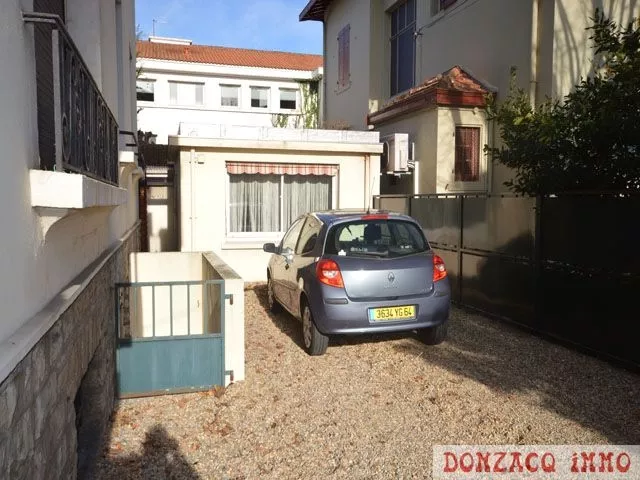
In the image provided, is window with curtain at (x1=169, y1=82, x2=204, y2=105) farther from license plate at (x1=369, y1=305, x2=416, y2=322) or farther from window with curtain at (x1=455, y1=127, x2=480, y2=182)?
license plate at (x1=369, y1=305, x2=416, y2=322)

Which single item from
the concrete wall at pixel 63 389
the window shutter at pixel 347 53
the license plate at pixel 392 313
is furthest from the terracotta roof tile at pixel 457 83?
the concrete wall at pixel 63 389

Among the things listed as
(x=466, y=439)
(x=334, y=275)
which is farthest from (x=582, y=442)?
(x=334, y=275)

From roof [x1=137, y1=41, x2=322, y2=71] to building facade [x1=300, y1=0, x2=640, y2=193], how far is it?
43.9 ft

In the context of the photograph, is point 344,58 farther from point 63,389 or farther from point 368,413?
point 63,389

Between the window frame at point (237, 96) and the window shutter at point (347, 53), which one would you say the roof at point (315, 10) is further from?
the window frame at point (237, 96)

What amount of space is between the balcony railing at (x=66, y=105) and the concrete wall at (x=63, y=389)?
0.76 metres

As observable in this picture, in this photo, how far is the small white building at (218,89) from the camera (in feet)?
88.7

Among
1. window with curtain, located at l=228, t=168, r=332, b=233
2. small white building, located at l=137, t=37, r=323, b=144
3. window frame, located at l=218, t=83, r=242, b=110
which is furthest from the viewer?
window frame, located at l=218, t=83, r=242, b=110

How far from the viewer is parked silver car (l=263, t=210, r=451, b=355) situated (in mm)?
6004

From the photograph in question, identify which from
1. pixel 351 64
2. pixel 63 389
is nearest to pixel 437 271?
pixel 63 389

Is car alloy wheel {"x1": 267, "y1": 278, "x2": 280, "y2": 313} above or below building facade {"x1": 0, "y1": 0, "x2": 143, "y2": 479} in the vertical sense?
below

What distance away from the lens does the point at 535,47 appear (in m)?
10.2

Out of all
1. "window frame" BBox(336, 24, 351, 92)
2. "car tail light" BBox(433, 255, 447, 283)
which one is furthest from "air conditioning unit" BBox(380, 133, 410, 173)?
"window frame" BBox(336, 24, 351, 92)

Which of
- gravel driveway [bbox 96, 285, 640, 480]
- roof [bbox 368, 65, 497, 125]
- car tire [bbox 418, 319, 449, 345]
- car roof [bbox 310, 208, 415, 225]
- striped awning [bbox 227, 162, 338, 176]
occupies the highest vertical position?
roof [bbox 368, 65, 497, 125]
